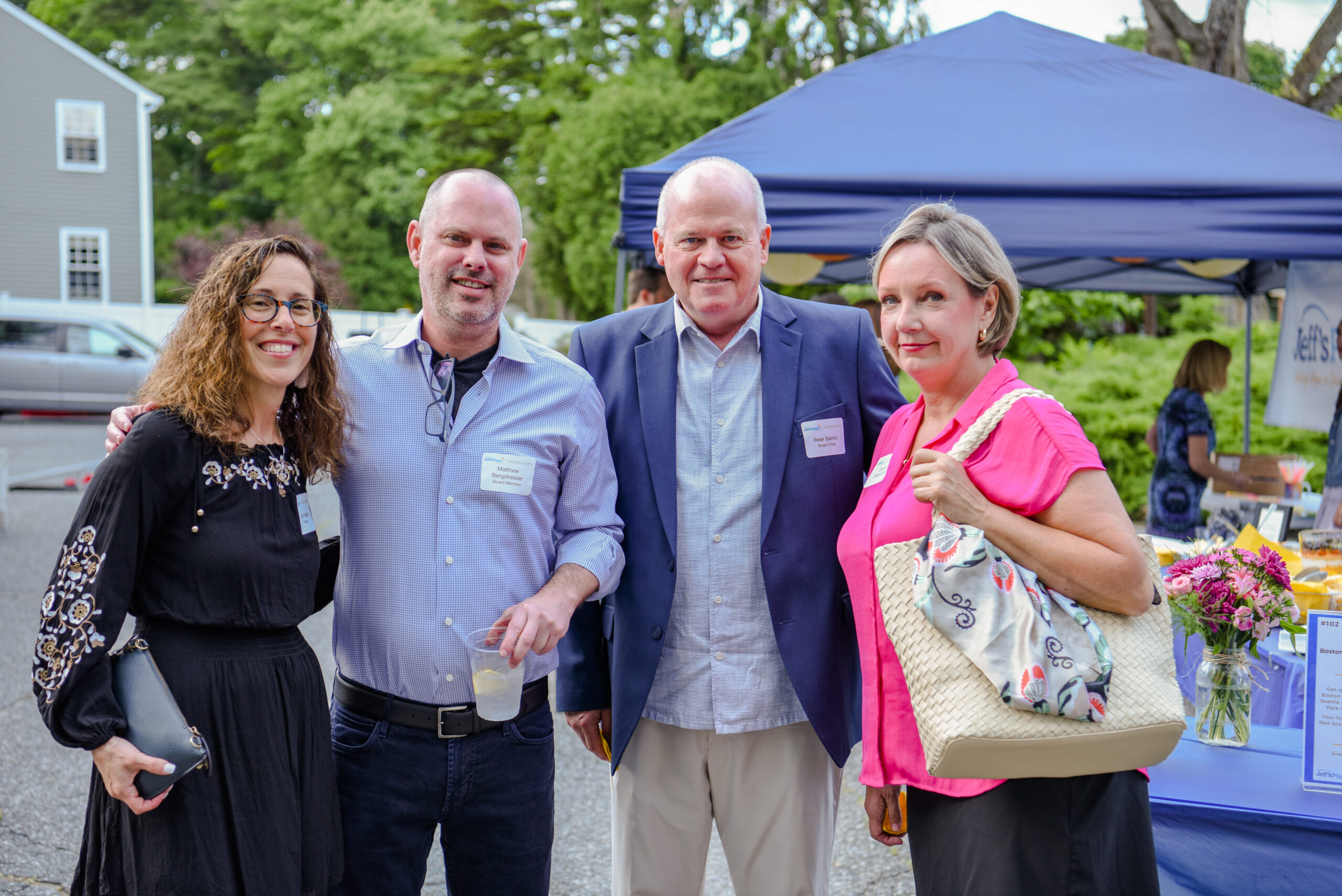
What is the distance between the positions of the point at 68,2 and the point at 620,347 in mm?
40661

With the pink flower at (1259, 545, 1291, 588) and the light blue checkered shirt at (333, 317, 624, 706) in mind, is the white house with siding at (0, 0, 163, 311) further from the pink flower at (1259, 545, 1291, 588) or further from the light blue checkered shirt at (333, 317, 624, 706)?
the pink flower at (1259, 545, 1291, 588)

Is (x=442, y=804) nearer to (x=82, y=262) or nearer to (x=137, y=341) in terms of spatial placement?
(x=137, y=341)

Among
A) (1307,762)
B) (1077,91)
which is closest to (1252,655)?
(1307,762)

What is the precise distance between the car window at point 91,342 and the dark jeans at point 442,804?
57.2 ft

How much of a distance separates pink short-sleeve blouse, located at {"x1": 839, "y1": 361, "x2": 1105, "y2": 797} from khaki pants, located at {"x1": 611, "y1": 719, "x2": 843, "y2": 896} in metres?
0.37

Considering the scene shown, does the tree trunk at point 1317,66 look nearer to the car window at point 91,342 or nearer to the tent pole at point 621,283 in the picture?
the tent pole at point 621,283

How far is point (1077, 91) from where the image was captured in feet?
16.1

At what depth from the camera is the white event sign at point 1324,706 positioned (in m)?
2.13

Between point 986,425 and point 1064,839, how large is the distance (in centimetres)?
71

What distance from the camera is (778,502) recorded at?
2219 millimetres

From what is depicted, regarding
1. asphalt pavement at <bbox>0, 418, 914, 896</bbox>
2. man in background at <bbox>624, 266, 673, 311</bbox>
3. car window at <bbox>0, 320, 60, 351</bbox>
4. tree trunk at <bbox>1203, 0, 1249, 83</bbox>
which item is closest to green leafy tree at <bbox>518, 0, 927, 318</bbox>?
car window at <bbox>0, 320, 60, 351</bbox>

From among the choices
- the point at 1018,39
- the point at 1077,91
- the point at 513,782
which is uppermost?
the point at 1018,39

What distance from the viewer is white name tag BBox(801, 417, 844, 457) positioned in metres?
2.27

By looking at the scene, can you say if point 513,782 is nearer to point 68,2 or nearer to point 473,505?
point 473,505
